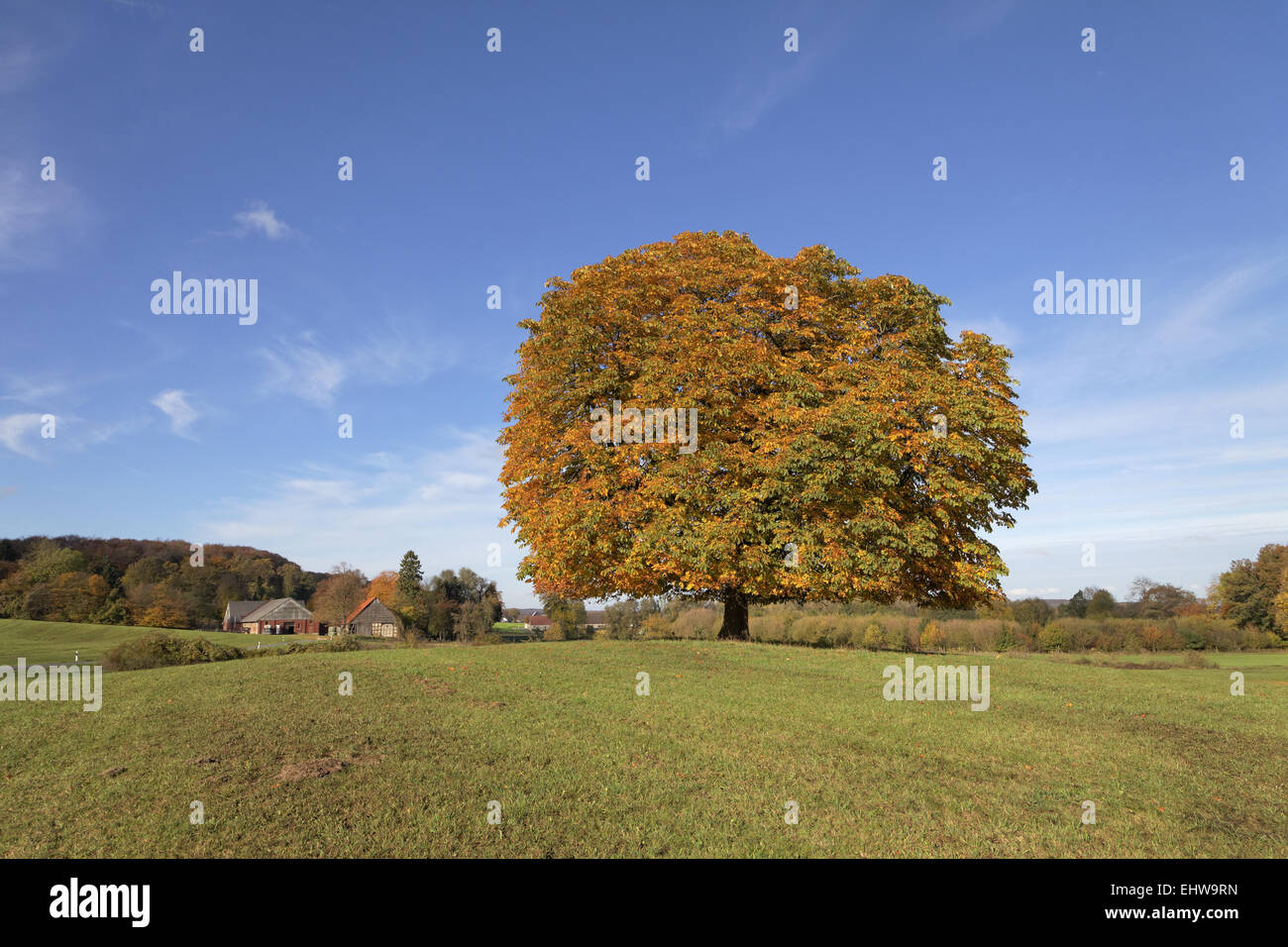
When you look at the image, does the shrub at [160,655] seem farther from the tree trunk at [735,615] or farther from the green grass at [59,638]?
the green grass at [59,638]

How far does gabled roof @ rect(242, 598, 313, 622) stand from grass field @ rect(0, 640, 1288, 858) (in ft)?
317

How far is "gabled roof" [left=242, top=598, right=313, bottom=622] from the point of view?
330ft

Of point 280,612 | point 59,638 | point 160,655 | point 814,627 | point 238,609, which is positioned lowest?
point 280,612

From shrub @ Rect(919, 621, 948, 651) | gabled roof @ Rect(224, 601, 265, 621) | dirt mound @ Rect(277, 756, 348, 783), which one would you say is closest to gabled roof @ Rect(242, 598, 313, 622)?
gabled roof @ Rect(224, 601, 265, 621)

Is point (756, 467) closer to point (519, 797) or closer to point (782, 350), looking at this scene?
point (782, 350)

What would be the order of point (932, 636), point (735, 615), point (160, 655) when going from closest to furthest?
point (160, 655), point (735, 615), point (932, 636)

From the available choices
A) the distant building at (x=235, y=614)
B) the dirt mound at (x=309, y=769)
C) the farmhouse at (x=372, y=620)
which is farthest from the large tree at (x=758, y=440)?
the distant building at (x=235, y=614)

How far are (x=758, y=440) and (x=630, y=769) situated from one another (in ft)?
42.7

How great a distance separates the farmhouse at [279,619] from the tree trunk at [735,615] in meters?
94.0

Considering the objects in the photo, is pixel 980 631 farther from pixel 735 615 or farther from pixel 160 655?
pixel 160 655

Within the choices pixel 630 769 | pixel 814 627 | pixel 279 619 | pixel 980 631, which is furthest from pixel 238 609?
pixel 630 769

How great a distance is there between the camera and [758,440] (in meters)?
20.3

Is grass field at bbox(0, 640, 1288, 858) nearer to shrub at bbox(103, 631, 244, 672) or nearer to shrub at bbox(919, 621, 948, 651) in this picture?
shrub at bbox(103, 631, 244, 672)
